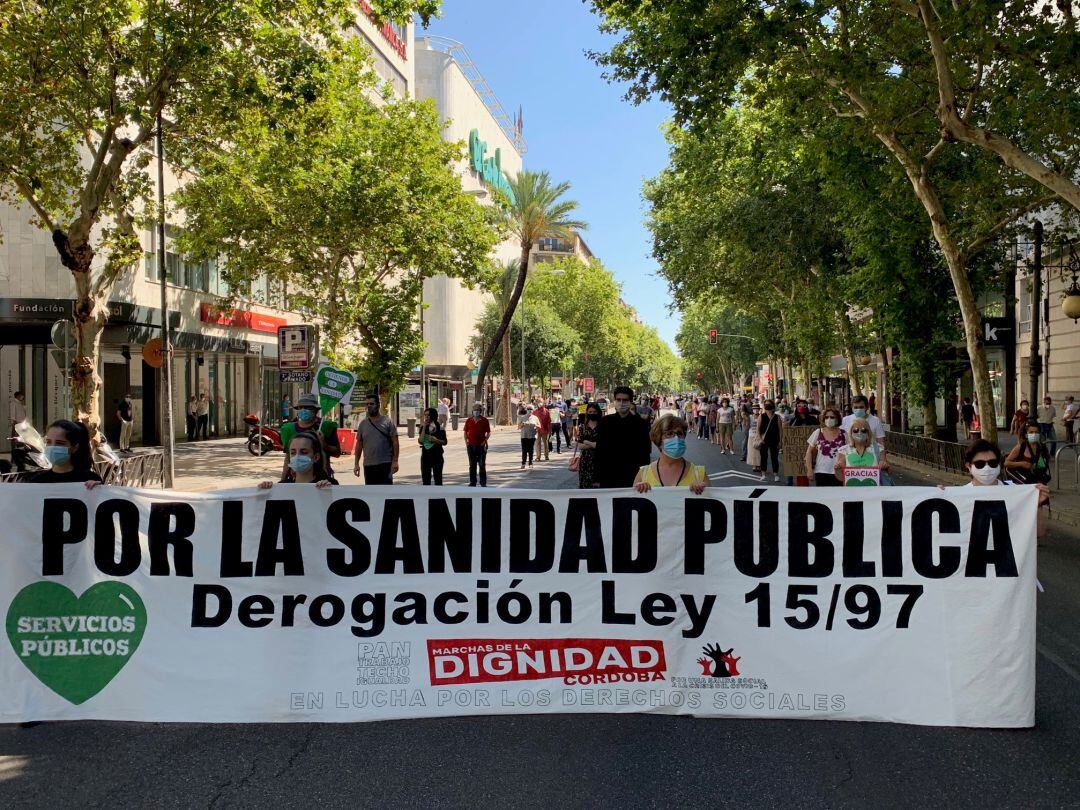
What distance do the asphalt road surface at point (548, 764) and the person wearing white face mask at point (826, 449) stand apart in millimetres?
5329

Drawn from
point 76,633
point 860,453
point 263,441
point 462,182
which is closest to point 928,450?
point 860,453

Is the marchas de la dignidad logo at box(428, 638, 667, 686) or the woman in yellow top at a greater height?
the woman in yellow top

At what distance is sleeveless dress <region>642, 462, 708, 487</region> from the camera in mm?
5828

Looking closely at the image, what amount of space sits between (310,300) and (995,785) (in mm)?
32035

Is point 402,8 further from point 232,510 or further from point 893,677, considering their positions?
point 893,677

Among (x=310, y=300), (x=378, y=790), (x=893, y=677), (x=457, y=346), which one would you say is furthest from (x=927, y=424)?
(x=457, y=346)

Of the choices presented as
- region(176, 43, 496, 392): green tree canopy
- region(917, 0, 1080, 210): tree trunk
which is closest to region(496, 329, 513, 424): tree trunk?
region(176, 43, 496, 392): green tree canopy

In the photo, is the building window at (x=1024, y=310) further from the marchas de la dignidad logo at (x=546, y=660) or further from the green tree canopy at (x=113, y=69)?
the marchas de la dignidad logo at (x=546, y=660)

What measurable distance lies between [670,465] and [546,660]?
1.61 metres

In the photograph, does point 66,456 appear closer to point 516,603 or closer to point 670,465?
point 516,603

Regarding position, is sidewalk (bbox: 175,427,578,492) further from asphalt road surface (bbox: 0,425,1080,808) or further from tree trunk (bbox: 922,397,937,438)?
asphalt road surface (bbox: 0,425,1080,808)

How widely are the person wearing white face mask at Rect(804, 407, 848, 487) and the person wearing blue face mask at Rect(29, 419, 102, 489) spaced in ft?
24.1

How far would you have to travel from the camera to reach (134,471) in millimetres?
15500

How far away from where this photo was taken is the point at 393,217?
3039 cm
